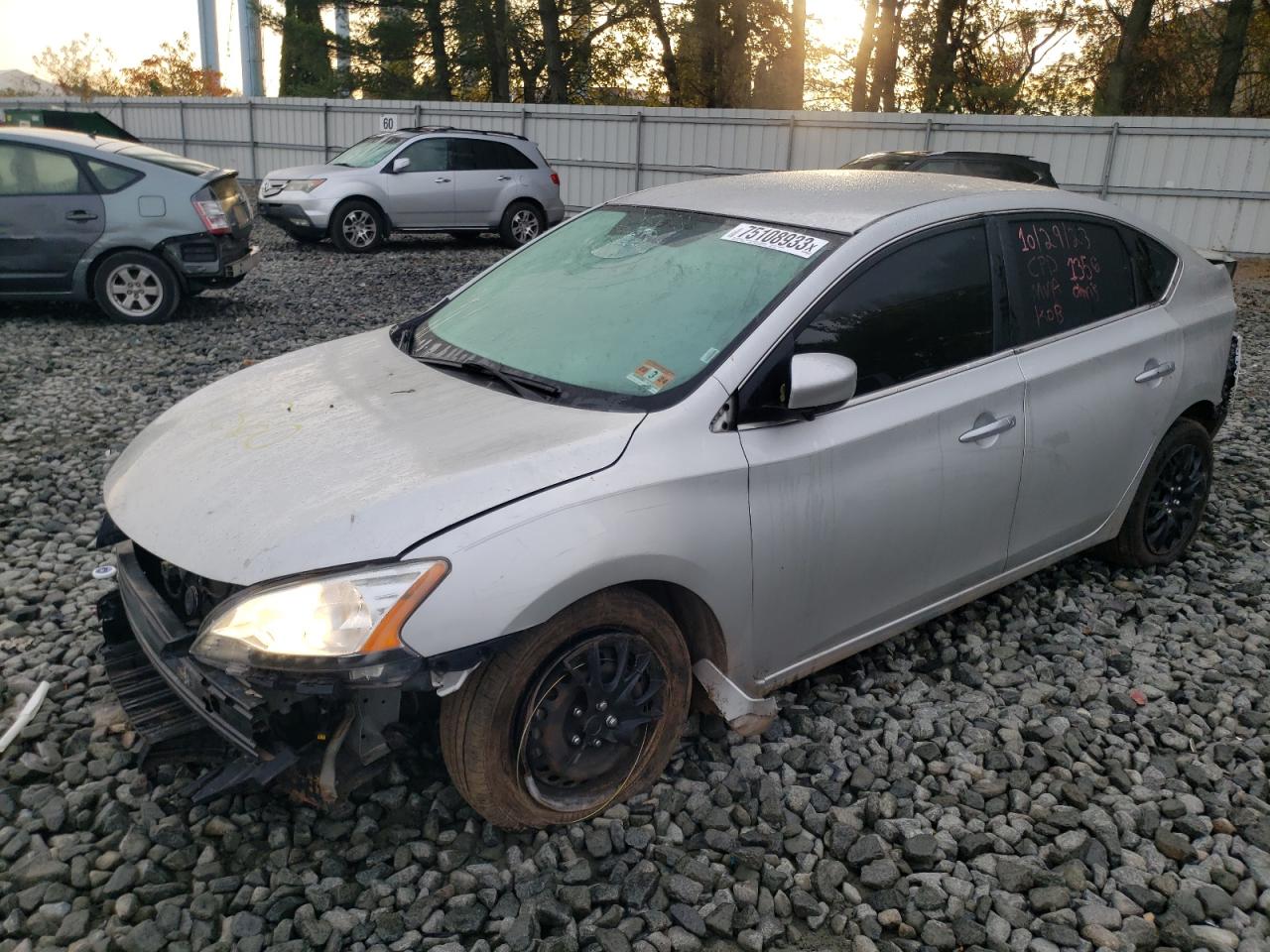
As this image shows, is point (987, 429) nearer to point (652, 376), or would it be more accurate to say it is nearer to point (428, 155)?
point (652, 376)

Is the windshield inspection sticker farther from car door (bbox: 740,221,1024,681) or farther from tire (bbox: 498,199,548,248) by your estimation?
tire (bbox: 498,199,548,248)

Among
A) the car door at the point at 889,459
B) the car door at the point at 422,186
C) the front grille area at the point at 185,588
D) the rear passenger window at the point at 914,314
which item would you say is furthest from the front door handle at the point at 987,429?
the car door at the point at 422,186

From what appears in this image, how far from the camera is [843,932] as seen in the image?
2545mm

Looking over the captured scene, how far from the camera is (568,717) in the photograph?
105 inches

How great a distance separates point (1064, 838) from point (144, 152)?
9.23 metres

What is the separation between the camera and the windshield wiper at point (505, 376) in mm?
3006

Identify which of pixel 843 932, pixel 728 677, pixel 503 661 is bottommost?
pixel 843 932

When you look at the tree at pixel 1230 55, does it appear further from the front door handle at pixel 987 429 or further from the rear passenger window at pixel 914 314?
the front door handle at pixel 987 429

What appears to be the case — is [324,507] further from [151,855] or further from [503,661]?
[151,855]

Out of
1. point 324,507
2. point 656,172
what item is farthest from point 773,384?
point 656,172

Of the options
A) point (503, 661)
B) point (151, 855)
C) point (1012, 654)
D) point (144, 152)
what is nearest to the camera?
point (503, 661)

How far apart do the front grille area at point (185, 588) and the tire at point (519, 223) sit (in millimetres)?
12773

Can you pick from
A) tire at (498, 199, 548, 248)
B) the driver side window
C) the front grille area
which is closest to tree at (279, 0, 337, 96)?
the driver side window

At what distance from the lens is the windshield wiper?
301 centimetres
